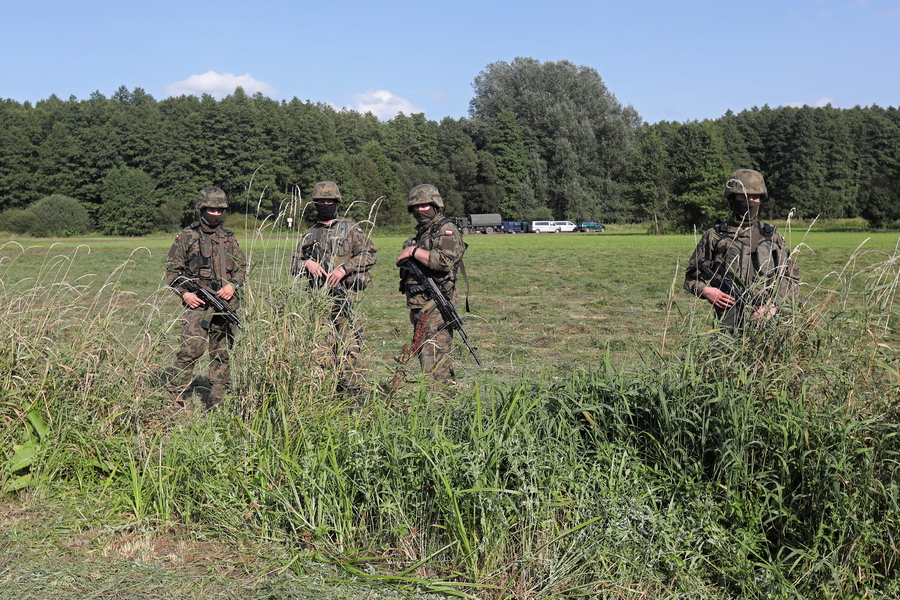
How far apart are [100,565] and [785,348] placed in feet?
11.5

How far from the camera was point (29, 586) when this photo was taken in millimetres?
3447

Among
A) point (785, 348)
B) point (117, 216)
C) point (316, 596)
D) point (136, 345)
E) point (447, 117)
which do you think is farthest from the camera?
point (447, 117)

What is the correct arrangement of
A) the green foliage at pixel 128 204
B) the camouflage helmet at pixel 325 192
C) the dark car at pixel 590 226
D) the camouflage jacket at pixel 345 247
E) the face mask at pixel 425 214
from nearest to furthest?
the face mask at pixel 425 214 < the camouflage jacket at pixel 345 247 < the camouflage helmet at pixel 325 192 < the green foliage at pixel 128 204 < the dark car at pixel 590 226

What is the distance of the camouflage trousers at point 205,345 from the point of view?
23.4 ft

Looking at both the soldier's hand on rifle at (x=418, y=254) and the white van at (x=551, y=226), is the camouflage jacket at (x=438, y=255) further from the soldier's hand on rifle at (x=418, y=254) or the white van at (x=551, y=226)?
the white van at (x=551, y=226)

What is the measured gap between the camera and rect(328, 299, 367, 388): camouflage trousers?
4777 millimetres

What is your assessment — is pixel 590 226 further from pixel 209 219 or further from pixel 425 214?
pixel 425 214

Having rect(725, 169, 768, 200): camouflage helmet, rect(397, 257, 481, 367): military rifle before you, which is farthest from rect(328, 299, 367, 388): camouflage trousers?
rect(725, 169, 768, 200): camouflage helmet

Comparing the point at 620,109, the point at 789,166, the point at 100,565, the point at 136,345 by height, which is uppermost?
the point at 620,109

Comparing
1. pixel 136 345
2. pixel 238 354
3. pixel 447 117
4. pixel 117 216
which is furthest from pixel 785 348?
pixel 447 117

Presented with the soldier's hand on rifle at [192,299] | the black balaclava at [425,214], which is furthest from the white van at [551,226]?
the black balaclava at [425,214]

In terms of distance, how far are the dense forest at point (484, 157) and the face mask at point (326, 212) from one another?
61344mm

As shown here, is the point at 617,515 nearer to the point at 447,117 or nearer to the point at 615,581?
the point at 615,581

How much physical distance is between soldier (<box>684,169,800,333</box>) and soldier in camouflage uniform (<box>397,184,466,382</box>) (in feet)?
6.40
